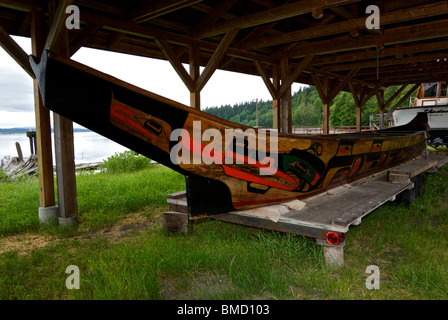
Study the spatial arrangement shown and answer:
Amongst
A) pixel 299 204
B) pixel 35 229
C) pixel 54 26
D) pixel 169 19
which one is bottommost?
pixel 35 229

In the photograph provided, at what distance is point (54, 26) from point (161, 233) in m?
3.08

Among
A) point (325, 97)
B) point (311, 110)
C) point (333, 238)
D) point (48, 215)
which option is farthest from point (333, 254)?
point (311, 110)

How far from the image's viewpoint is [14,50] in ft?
13.8

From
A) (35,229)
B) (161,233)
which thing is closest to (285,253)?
(161,233)

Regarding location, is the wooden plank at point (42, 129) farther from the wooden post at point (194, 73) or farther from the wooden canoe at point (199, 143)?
the wooden post at point (194, 73)

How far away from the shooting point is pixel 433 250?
11.0ft

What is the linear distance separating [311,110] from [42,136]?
263 ft

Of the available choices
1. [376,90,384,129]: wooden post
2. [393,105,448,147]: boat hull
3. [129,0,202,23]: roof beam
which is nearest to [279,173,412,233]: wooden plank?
[129,0,202,23]: roof beam

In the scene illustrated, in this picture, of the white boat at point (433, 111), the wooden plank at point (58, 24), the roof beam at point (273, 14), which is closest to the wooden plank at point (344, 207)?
the roof beam at point (273, 14)

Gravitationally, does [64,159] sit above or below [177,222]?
above

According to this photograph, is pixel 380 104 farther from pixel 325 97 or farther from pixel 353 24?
pixel 353 24

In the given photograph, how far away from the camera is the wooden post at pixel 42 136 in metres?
4.36

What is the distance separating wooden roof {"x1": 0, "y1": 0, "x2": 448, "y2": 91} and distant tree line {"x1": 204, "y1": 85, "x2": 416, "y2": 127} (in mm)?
16804

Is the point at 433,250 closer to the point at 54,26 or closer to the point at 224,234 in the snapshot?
the point at 224,234
